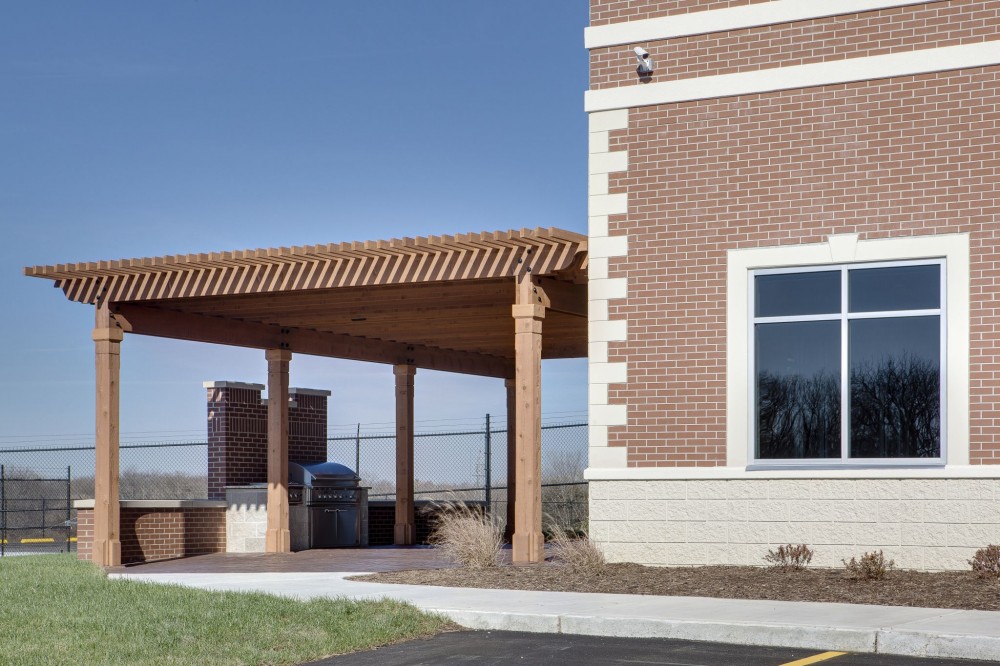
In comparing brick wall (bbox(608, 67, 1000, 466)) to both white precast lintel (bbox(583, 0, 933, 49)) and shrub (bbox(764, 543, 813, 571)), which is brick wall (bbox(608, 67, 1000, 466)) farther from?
shrub (bbox(764, 543, 813, 571))

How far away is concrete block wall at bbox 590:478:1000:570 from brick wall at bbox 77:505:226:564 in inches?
284

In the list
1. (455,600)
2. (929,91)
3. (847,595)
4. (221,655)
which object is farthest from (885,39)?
(221,655)

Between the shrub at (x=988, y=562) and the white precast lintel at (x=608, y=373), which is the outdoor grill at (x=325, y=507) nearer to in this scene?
the white precast lintel at (x=608, y=373)

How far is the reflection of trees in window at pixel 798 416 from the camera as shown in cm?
1350

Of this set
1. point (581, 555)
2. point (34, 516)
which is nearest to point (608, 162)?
point (581, 555)

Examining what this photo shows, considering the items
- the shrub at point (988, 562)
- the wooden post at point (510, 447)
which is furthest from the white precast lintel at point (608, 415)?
the wooden post at point (510, 447)

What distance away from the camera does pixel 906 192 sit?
43.6ft

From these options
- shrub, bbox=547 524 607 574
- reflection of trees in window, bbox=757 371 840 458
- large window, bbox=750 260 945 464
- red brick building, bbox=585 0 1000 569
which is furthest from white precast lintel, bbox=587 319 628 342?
shrub, bbox=547 524 607 574

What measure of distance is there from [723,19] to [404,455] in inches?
425

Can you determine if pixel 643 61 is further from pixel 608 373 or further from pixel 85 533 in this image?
pixel 85 533

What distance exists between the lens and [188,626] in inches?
392

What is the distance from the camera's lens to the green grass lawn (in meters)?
8.94

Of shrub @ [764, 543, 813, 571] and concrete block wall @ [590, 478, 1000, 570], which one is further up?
concrete block wall @ [590, 478, 1000, 570]

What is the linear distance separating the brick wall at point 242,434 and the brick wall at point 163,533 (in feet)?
2.45
